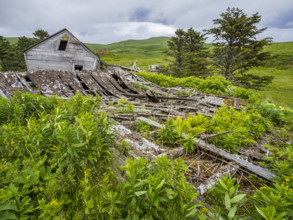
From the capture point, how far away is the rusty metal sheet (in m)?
8.66

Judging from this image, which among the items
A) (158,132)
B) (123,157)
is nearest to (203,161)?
(158,132)

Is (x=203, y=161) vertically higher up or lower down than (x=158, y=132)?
lower down

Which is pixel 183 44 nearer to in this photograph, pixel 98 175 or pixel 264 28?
pixel 264 28

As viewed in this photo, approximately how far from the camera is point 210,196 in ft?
6.95

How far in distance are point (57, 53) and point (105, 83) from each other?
1305 cm

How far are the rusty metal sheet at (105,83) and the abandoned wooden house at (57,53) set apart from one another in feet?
36.4

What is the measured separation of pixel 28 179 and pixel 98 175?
35.4 inches

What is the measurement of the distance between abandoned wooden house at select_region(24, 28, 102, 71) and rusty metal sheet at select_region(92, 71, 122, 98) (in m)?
11.1

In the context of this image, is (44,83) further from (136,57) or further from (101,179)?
(136,57)

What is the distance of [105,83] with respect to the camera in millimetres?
9398

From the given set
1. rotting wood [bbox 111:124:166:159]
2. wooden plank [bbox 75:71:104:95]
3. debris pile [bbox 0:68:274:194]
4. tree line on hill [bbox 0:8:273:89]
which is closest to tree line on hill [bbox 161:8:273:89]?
tree line on hill [bbox 0:8:273:89]

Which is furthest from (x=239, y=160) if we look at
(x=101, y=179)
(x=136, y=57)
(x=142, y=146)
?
(x=136, y=57)

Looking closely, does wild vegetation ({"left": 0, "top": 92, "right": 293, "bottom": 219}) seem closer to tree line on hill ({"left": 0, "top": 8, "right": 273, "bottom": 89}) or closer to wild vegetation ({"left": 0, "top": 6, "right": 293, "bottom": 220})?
wild vegetation ({"left": 0, "top": 6, "right": 293, "bottom": 220})

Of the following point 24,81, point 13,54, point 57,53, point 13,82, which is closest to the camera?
point 13,82
